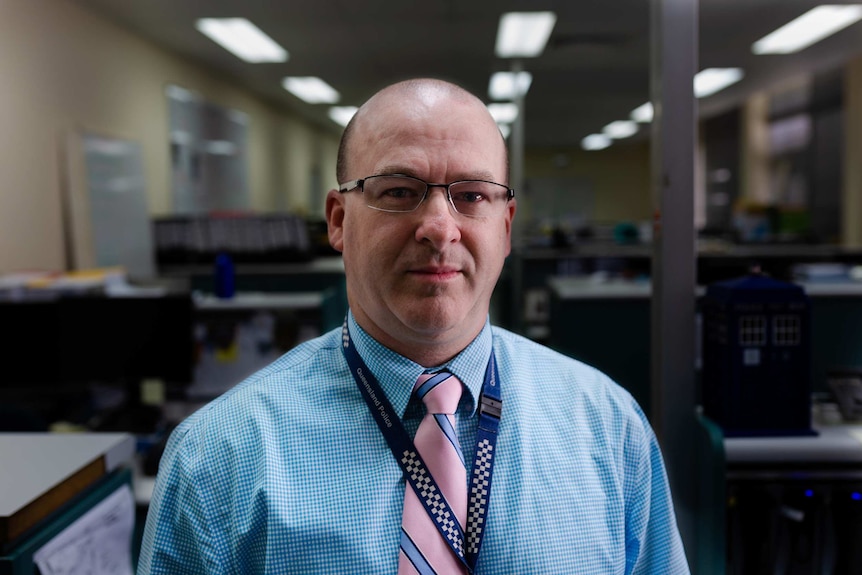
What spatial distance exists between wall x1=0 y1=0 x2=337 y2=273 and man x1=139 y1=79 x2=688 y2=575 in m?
3.86

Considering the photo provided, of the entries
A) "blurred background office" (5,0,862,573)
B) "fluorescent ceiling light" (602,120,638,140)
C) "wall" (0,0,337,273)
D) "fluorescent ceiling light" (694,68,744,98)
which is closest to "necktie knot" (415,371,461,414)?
"blurred background office" (5,0,862,573)

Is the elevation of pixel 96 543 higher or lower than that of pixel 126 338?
lower

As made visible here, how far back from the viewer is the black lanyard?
2.89 ft

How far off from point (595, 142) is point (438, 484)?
14756 mm

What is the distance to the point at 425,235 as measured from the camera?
90 centimetres

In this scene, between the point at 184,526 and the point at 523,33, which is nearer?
the point at 184,526

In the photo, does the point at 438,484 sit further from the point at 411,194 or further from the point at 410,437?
the point at 411,194

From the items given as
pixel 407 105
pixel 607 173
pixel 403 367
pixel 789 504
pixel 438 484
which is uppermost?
pixel 607 173

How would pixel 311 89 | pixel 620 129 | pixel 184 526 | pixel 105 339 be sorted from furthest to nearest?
pixel 620 129
pixel 311 89
pixel 105 339
pixel 184 526

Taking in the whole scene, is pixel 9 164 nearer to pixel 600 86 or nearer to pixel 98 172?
pixel 98 172

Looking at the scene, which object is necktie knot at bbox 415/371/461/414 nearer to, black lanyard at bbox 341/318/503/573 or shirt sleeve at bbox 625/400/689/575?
black lanyard at bbox 341/318/503/573

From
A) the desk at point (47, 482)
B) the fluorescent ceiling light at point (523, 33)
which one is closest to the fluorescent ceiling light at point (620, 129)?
the fluorescent ceiling light at point (523, 33)

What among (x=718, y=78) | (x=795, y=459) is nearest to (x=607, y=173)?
(x=718, y=78)

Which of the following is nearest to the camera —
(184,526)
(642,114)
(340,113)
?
(184,526)
